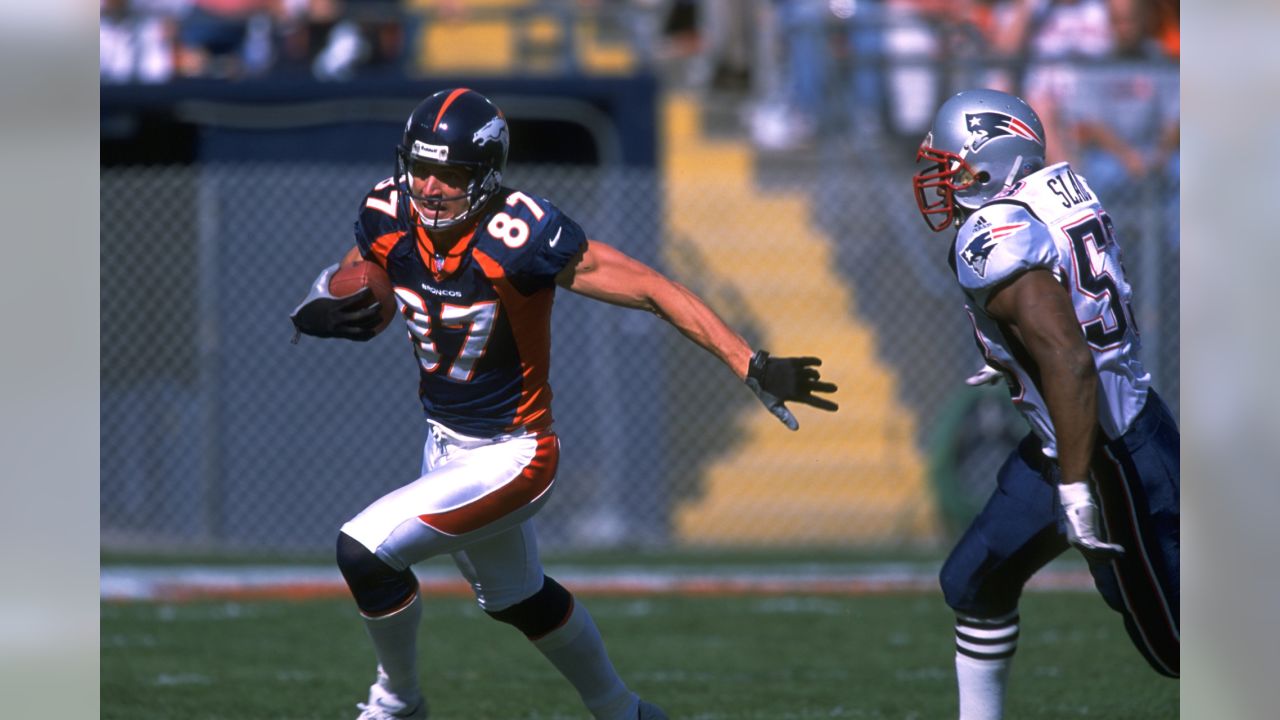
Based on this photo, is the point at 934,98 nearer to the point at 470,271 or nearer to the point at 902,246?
the point at 902,246

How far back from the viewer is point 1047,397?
3.83m

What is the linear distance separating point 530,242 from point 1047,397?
1405 mm

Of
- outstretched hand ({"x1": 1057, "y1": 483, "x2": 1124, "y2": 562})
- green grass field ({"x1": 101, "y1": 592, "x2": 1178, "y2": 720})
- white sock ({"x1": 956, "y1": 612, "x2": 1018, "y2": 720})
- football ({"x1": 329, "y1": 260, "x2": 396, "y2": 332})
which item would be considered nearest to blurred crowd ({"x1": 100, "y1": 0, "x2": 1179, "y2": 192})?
green grass field ({"x1": 101, "y1": 592, "x2": 1178, "y2": 720})

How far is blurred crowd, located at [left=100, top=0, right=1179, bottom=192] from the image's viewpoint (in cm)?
1026

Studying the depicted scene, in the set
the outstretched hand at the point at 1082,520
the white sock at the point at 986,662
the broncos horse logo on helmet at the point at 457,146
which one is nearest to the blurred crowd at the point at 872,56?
the broncos horse logo on helmet at the point at 457,146

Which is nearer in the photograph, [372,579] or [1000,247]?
[1000,247]

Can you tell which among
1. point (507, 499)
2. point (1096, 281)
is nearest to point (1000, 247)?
point (1096, 281)

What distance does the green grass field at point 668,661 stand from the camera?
5352 millimetres

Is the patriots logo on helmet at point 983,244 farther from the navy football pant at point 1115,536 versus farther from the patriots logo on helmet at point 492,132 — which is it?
the patriots logo on helmet at point 492,132

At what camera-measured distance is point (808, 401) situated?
410cm

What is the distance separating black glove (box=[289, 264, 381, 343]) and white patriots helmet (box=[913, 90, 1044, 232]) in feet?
4.92

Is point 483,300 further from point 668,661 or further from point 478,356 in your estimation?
point 668,661

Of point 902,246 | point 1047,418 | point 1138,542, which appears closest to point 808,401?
point 1047,418
